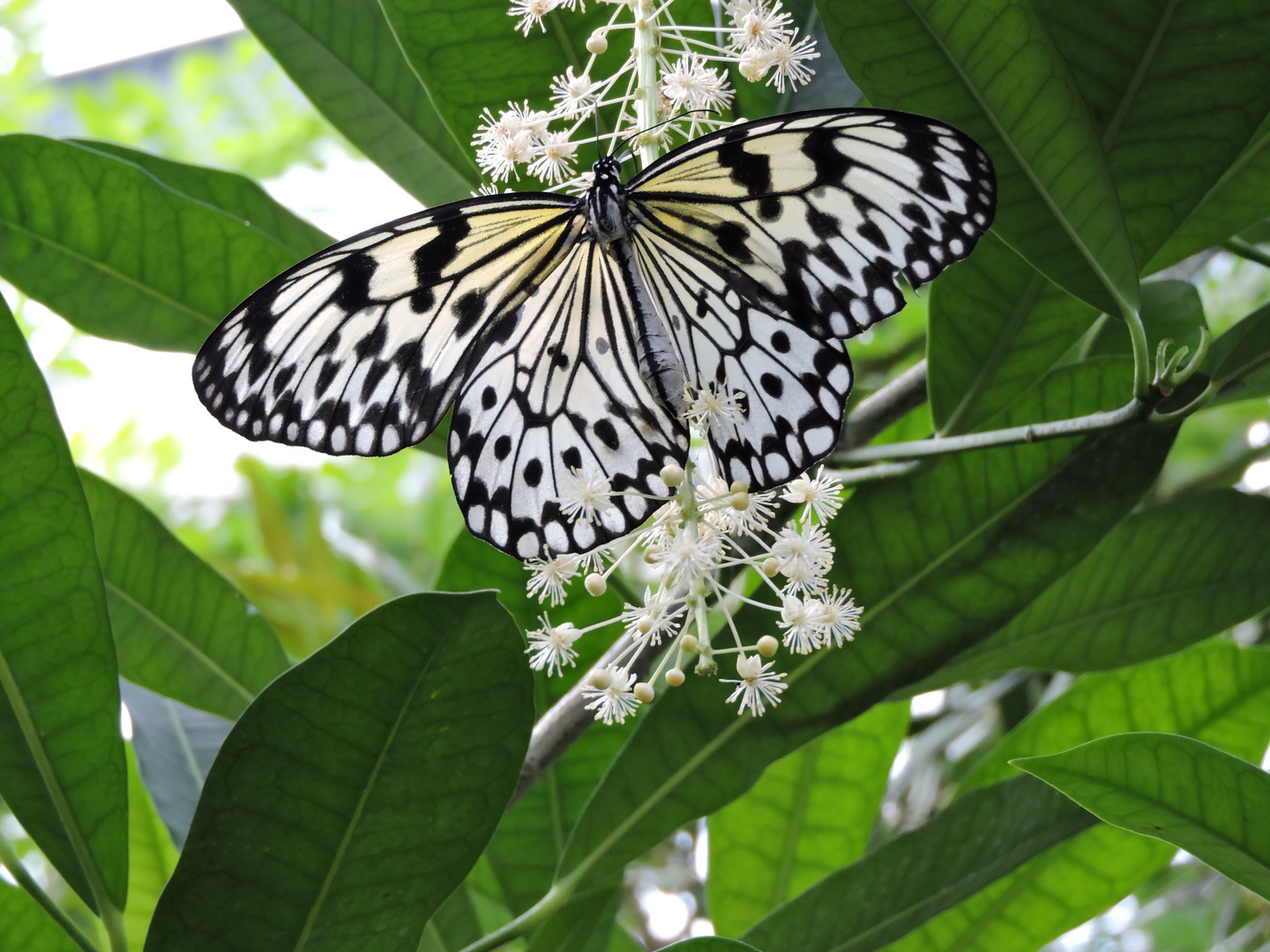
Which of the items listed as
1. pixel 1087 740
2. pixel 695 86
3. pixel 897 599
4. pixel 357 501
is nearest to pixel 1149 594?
pixel 1087 740

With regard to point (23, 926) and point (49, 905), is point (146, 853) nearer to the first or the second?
point (23, 926)

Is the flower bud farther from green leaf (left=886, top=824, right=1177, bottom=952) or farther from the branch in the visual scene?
green leaf (left=886, top=824, right=1177, bottom=952)

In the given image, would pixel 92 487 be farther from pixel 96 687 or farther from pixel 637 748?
pixel 637 748

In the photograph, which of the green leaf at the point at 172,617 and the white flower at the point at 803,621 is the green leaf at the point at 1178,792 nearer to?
the white flower at the point at 803,621

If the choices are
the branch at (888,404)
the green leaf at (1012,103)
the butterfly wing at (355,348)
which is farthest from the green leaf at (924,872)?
the butterfly wing at (355,348)

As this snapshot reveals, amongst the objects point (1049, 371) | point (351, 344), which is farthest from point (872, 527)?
point (351, 344)

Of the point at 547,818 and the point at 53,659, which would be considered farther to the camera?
the point at 547,818
